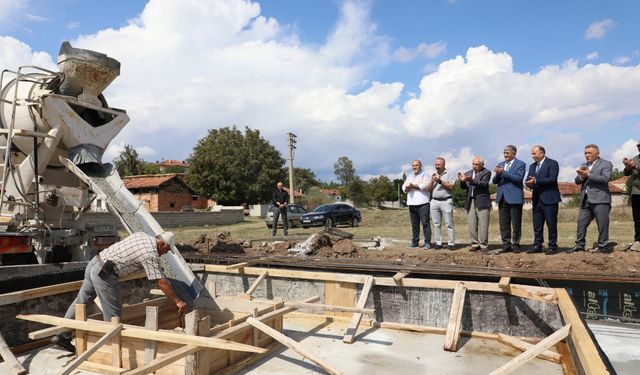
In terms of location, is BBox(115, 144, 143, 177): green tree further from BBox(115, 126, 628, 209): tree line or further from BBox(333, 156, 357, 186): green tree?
BBox(333, 156, 357, 186): green tree

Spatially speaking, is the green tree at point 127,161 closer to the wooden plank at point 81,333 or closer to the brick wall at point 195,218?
the brick wall at point 195,218

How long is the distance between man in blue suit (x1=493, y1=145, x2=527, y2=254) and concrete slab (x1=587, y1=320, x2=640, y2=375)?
6.93 feet

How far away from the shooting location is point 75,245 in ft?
19.5

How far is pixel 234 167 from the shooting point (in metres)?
41.8

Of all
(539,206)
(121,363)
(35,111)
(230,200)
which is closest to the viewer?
(121,363)

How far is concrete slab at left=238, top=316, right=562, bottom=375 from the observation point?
4.25 m

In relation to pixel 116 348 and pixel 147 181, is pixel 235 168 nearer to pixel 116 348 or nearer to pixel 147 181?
pixel 147 181

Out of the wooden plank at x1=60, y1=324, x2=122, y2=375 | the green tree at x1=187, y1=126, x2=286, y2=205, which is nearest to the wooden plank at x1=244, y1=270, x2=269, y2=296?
the wooden plank at x1=60, y1=324, x2=122, y2=375

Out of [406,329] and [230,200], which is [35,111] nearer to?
[406,329]

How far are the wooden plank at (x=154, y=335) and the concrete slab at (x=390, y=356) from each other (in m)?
0.87

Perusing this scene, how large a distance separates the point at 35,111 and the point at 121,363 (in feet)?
11.0

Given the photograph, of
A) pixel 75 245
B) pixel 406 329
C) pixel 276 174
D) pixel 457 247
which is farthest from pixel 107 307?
pixel 276 174

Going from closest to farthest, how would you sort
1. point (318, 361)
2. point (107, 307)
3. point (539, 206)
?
point (318, 361)
point (107, 307)
point (539, 206)

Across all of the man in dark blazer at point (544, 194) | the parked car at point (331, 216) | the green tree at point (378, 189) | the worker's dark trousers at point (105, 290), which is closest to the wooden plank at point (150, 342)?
the worker's dark trousers at point (105, 290)
